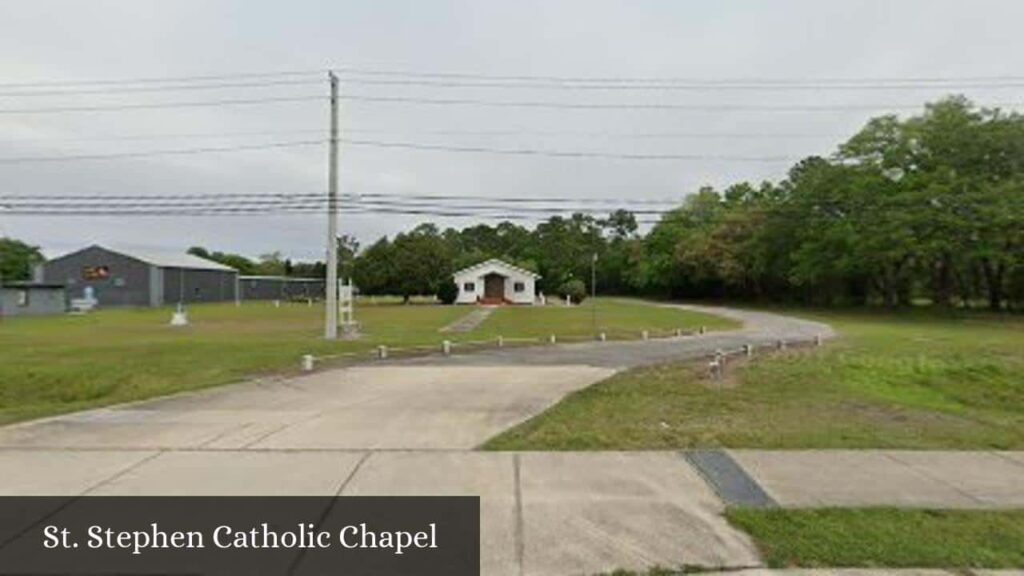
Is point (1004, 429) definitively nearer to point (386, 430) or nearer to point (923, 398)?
point (923, 398)

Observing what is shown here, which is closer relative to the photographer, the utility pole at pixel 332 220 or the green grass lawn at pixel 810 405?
the green grass lawn at pixel 810 405

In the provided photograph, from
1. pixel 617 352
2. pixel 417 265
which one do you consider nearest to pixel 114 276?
pixel 417 265

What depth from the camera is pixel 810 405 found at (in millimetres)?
13227

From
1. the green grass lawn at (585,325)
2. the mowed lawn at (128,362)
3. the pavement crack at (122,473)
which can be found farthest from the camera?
the green grass lawn at (585,325)

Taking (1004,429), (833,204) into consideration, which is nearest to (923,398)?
(1004,429)

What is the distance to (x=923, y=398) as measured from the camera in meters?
17.0

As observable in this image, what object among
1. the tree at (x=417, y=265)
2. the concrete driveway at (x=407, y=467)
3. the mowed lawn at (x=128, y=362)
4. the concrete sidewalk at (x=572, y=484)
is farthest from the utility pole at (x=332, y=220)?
the tree at (x=417, y=265)

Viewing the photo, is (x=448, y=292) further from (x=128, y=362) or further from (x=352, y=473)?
(x=352, y=473)

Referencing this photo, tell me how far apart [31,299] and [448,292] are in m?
31.7

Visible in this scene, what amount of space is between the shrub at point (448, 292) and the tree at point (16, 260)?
44033 mm

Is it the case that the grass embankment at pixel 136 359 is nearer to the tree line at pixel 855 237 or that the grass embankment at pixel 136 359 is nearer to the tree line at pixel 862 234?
the tree line at pixel 855 237

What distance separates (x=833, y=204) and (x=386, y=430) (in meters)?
46.4

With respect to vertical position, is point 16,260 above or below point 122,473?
above

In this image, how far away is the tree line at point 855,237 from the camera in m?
43.8
